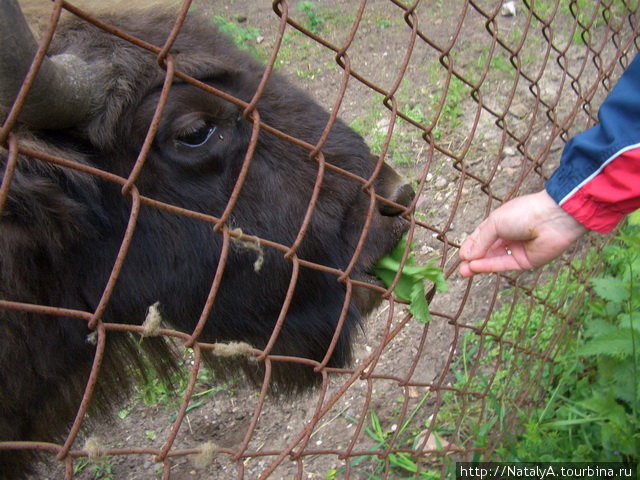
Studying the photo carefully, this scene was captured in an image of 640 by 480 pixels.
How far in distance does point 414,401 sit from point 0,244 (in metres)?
2.14

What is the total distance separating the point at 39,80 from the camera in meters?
1.30

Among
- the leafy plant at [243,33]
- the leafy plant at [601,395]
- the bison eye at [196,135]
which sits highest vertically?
the leafy plant at [243,33]

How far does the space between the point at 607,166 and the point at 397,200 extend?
61 cm

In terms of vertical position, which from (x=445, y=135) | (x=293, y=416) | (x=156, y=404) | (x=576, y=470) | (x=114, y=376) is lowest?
(x=156, y=404)

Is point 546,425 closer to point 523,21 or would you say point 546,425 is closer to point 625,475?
point 625,475

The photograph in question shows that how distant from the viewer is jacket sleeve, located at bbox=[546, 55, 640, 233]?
1.42 m

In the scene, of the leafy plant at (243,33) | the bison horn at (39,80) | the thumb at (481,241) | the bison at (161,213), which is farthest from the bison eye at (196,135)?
the leafy plant at (243,33)

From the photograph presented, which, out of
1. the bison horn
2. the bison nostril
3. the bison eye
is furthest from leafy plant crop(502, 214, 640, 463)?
the bison horn

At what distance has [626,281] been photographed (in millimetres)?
2311

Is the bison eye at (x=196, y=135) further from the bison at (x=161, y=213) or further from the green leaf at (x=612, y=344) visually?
the green leaf at (x=612, y=344)

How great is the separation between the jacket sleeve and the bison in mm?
485

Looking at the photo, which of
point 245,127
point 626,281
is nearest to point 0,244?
point 245,127

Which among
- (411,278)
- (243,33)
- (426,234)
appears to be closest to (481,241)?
(411,278)

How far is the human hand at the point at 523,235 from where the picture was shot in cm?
159
